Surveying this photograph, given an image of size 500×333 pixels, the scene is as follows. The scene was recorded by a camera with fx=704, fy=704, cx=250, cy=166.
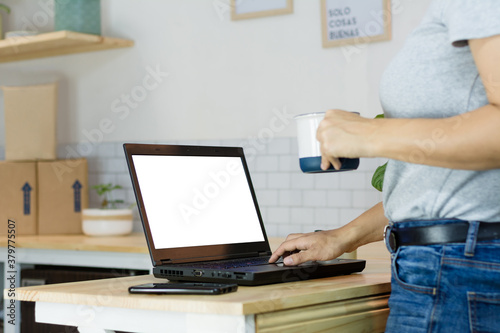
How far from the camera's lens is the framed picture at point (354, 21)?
2.94 m

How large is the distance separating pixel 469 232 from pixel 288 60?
223 cm

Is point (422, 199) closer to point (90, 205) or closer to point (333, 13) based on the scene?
point (333, 13)

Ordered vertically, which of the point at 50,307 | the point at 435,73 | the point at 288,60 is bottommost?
the point at 50,307

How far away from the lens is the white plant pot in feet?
11.0

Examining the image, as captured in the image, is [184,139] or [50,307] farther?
[184,139]

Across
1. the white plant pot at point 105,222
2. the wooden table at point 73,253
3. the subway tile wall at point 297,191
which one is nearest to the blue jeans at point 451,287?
the wooden table at point 73,253

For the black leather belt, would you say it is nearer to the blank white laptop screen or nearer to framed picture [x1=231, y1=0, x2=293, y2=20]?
the blank white laptop screen

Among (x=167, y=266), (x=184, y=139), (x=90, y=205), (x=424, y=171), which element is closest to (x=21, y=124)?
(x=90, y=205)

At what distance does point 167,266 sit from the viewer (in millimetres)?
1376

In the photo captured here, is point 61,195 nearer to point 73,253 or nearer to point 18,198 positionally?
point 18,198

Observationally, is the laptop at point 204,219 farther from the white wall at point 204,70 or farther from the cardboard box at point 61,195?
the cardboard box at point 61,195

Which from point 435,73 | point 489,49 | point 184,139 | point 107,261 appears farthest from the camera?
point 184,139

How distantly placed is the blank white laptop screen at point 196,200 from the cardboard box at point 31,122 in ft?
6.81

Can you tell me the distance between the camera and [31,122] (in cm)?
354
